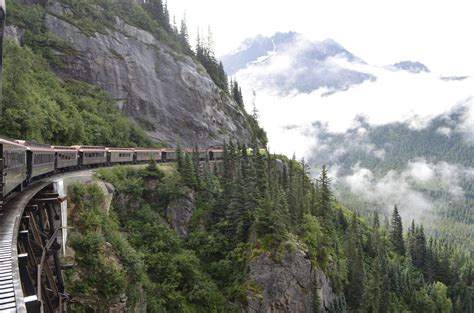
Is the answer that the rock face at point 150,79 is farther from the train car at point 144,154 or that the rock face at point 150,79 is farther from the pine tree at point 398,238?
the pine tree at point 398,238

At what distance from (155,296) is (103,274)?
11.0 m

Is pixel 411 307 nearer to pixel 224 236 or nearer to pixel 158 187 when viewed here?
pixel 224 236

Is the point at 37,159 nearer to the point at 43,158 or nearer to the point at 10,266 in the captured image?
the point at 43,158

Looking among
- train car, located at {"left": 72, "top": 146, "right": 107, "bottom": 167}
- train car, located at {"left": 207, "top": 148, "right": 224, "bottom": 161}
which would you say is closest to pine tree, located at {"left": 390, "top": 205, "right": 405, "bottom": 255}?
train car, located at {"left": 207, "top": 148, "right": 224, "bottom": 161}

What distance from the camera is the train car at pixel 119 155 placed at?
5087 cm

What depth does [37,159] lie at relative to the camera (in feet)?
92.2

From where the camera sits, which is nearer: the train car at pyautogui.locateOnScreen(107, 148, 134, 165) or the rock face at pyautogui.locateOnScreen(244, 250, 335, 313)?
the rock face at pyautogui.locateOnScreen(244, 250, 335, 313)

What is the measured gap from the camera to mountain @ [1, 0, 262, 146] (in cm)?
7381

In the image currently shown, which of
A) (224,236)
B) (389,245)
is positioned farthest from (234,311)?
(389,245)

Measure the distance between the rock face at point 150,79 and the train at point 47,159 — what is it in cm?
1605

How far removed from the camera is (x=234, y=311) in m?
41.5

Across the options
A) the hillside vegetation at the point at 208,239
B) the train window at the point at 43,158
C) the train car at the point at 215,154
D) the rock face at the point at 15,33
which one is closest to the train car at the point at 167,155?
the hillside vegetation at the point at 208,239

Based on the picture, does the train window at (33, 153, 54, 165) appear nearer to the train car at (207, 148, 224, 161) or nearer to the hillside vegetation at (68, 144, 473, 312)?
the hillside vegetation at (68, 144, 473, 312)

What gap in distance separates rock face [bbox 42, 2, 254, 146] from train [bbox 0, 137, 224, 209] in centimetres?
1605
